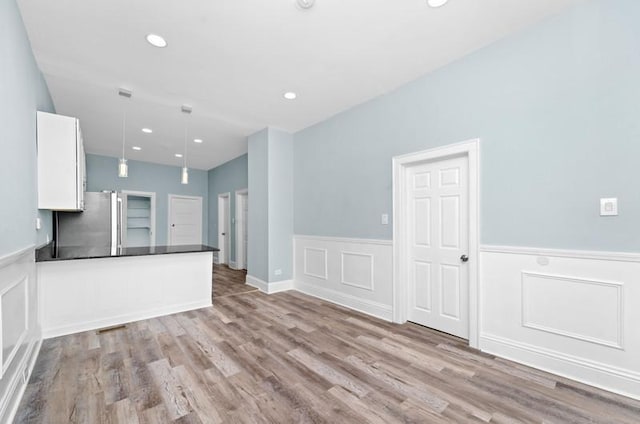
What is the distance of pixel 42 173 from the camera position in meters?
2.80

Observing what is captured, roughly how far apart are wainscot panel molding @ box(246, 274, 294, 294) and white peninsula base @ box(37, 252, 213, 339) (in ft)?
3.35

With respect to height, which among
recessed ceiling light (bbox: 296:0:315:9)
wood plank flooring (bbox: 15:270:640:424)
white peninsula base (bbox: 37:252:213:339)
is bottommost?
wood plank flooring (bbox: 15:270:640:424)

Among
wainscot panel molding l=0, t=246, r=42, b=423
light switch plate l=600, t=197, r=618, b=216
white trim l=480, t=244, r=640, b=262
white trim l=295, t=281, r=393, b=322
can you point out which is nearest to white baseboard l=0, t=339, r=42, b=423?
wainscot panel molding l=0, t=246, r=42, b=423

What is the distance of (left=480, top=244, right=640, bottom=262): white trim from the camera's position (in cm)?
193

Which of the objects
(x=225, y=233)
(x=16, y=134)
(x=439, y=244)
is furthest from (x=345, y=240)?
(x=225, y=233)

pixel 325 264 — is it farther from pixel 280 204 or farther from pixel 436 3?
pixel 436 3

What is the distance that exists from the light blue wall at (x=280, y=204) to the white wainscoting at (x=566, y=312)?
10.4 feet

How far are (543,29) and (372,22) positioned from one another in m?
1.43

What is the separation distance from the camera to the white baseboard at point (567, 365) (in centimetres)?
191

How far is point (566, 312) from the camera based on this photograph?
2174mm

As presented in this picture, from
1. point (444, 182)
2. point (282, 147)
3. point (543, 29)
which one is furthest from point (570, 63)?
point (282, 147)

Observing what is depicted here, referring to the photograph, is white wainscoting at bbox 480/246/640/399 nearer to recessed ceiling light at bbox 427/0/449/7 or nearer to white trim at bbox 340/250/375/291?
white trim at bbox 340/250/375/291

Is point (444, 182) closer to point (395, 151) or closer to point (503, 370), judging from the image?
point (395, 151)

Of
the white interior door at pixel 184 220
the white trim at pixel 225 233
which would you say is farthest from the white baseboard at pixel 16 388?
the white interior door at pixel 184 220
